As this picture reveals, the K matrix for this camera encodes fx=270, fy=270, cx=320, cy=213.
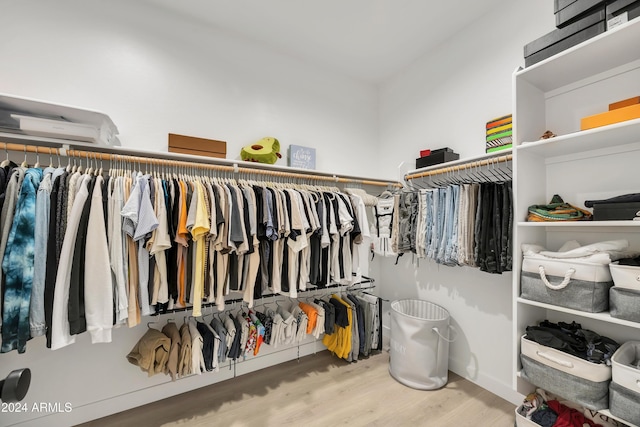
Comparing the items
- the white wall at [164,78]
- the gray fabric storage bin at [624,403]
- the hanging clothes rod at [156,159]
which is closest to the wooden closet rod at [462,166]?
the hanging clothes rod at [156,159]

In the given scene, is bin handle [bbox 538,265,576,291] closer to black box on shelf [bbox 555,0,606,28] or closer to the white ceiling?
black box on shelf [bbox 555,0,606,28]

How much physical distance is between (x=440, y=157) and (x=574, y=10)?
109 centimetres

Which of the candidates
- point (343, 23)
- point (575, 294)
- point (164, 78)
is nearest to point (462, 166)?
point (575, 294)

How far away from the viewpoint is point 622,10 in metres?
1.23

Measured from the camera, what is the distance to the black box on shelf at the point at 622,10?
1.19 metres

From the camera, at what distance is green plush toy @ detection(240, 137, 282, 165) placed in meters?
2.23

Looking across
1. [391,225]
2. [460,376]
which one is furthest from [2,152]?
[460,376]

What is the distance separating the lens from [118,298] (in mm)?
1482

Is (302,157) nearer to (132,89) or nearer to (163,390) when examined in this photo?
(132,89)

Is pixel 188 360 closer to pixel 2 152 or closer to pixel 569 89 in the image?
pixel 2 152

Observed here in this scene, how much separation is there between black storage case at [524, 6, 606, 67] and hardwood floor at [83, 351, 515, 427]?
228 centimetres

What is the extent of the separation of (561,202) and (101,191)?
2.67 meters

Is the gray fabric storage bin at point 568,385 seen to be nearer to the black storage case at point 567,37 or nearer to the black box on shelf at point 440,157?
the black box on shelf at point 440,157

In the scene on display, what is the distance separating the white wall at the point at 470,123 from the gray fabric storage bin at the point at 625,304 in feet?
2.55
